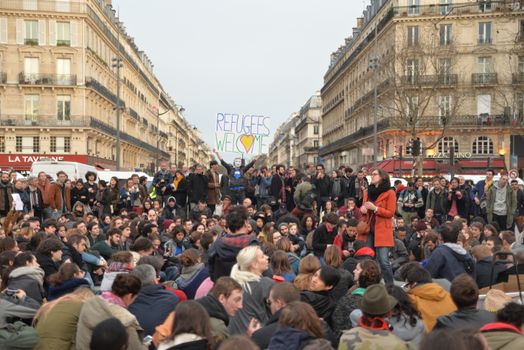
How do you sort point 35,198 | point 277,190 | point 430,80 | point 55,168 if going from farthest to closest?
point 430,80 < point 55,168 < point 277,190 < point 35,198

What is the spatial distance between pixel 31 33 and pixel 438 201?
44295 millimetres

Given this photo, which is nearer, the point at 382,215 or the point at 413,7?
the point at 382,215

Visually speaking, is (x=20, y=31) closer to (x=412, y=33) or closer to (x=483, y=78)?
(x=412, y=33)

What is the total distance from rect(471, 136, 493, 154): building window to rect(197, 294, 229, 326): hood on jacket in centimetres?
4866

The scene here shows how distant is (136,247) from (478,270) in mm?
4567

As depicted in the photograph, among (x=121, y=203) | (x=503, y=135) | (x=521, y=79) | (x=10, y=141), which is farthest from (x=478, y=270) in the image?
(x=10, y=141)

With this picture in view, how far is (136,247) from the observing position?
29.5 feet

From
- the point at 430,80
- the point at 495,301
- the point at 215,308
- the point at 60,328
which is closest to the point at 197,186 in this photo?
the point at 215,308

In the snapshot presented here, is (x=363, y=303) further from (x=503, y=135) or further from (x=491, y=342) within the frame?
(x=503, y=135)

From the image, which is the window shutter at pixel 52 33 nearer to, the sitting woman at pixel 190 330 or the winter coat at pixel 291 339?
the sitting woman at pixel 190 330

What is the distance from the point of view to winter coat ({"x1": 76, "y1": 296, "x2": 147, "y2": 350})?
205 inches

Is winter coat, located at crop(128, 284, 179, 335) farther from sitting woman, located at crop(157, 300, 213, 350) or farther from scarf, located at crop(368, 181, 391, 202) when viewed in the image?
scarf, located at crop(368, 181, 391, 202)

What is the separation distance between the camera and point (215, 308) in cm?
586

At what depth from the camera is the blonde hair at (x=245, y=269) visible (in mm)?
6438
